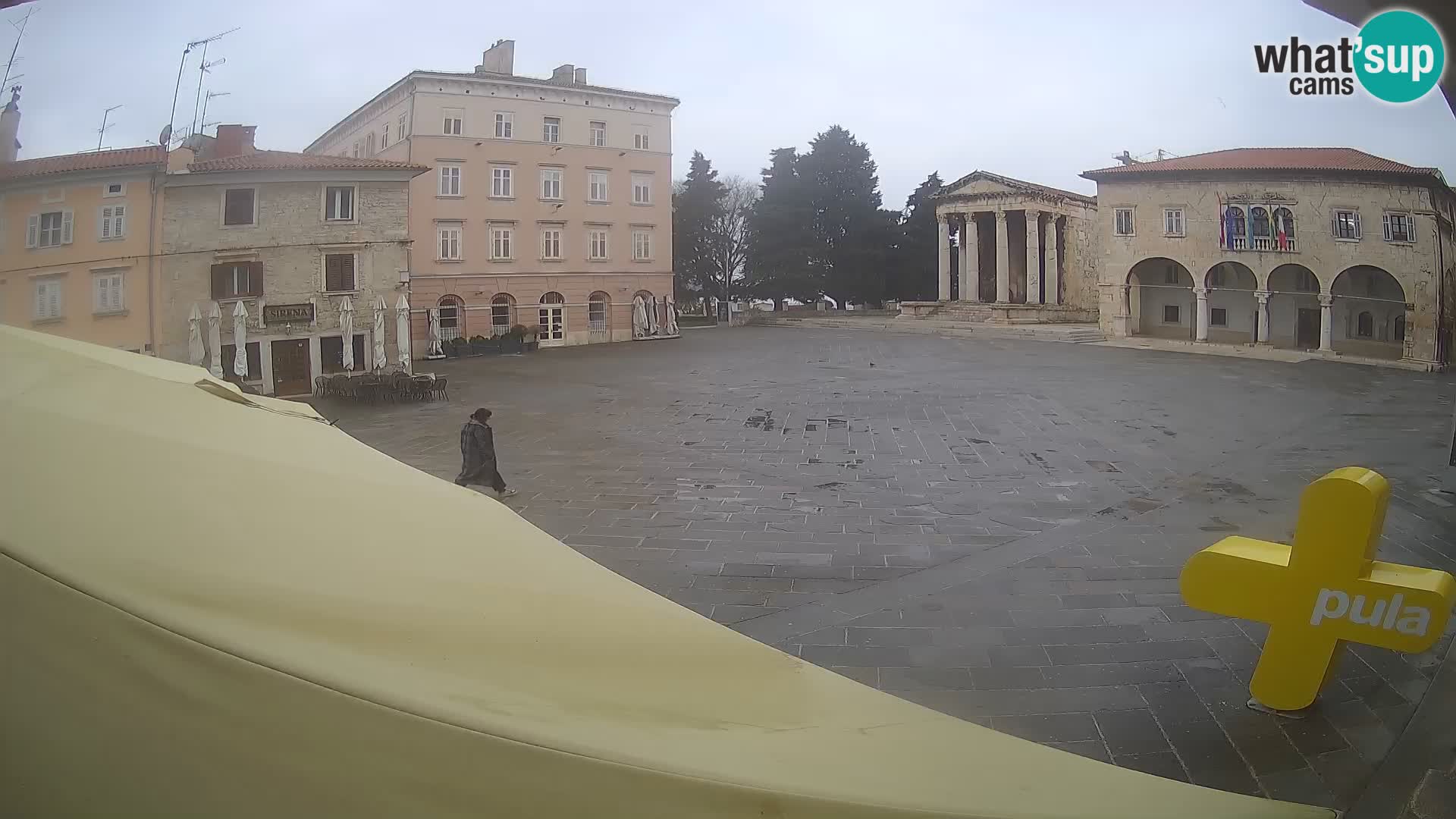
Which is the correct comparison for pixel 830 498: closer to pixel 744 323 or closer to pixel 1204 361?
pixel 744 323

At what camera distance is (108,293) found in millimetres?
2062

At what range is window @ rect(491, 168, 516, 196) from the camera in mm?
2980

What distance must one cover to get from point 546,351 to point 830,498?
4.38 ft

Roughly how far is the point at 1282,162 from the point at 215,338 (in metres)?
3.27

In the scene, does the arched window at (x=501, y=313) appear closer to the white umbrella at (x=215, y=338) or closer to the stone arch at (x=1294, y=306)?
the white umbrella at (x=215, y=338)

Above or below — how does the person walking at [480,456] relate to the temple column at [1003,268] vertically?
below

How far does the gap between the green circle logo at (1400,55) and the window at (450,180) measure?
8.91 feet

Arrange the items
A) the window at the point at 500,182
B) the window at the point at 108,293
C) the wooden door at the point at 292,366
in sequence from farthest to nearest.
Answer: the window at the point at 500,182
the wooden door at the point at 292,366
the window at the point at 108,293

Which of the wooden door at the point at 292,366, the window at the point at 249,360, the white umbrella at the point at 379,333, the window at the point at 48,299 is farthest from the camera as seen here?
the white umbrella at the point at 379,333

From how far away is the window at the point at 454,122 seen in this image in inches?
111

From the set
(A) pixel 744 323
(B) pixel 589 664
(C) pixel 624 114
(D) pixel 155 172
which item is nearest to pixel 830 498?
(A) pixel 744 323

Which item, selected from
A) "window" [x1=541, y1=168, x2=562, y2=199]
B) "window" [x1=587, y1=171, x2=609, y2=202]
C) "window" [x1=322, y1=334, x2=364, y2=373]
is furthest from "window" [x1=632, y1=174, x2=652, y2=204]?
"window" [x1=322, y1=334, x2=364, y2=373]

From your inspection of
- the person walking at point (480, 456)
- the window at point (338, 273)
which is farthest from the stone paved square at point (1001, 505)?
the window at point (338, 273)

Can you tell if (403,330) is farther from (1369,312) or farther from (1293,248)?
(1369,312)
